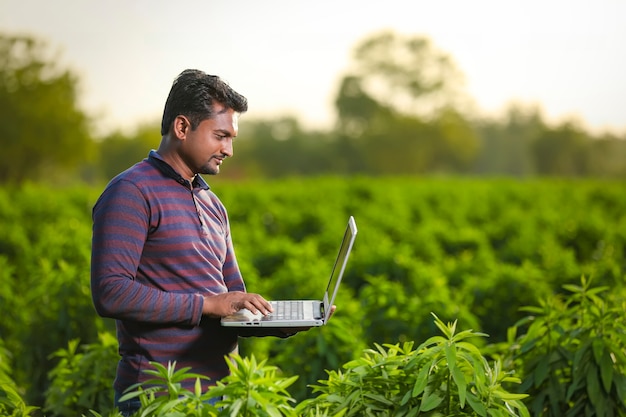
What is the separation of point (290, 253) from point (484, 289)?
8.29ft

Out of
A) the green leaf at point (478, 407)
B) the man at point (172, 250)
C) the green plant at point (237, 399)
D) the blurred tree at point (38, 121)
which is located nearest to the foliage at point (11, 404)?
the man at point (172, 250)

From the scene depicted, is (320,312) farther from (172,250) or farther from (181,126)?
(181,126)

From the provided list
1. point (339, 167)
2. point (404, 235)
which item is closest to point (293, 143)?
point (339, 167)

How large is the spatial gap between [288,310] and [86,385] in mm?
1881

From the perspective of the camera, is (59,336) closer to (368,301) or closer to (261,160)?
(368,301)

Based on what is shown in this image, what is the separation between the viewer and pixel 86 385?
4.51 metres

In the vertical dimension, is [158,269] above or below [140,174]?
below

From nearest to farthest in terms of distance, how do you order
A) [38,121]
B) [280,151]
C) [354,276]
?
1. [354,276]
2. [38,121]
3. [280,151]

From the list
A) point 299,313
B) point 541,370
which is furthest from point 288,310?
point 541,370

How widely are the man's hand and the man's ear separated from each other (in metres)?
0.56

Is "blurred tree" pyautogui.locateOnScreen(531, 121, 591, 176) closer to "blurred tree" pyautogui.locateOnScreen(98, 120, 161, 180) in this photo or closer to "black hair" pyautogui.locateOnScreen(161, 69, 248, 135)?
"blurred tree" pyautogui.locateOnScreen(98, 120, 161, 180)

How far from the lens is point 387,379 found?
2967 mm

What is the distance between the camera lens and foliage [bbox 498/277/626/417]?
13.3 feet

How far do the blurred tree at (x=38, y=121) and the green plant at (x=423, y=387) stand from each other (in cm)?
4525
